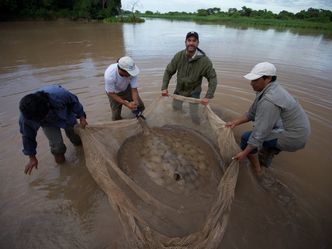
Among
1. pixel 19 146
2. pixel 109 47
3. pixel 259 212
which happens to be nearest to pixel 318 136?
pixel 259 212

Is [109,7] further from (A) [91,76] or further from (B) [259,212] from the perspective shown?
(B) [259,212]

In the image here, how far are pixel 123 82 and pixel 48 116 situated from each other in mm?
1445

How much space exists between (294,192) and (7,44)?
13.2 meters

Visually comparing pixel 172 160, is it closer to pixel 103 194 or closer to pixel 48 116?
pixel 103 194

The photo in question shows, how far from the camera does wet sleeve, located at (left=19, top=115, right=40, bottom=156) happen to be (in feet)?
8.18

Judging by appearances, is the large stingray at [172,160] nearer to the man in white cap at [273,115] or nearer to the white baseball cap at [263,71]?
the man in white cap at [273,115]

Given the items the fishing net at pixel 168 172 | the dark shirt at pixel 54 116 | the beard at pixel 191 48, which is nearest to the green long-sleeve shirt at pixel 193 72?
the beard at pixel 191 48

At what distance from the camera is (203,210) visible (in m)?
2.24

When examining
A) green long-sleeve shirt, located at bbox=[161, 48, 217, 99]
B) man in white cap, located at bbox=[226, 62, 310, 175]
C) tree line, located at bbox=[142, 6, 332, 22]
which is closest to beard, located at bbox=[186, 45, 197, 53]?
green long-sleeve shirt, located at bbox=[161, 48, 217, 99]

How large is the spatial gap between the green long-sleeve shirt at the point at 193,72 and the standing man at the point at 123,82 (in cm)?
62

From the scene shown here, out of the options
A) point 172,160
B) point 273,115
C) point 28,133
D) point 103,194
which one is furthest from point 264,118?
point 28,133

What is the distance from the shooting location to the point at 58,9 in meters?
27.7

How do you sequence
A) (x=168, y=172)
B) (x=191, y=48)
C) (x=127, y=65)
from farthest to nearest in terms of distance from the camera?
1. (x=191, y=48)
2. (x=127, y=65)
3. (x=168, y=172)

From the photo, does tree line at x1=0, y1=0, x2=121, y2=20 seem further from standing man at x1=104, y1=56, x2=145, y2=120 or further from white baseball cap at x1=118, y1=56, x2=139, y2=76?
white baseball cap at x1=118, y1=56, x2=139, y2=76
